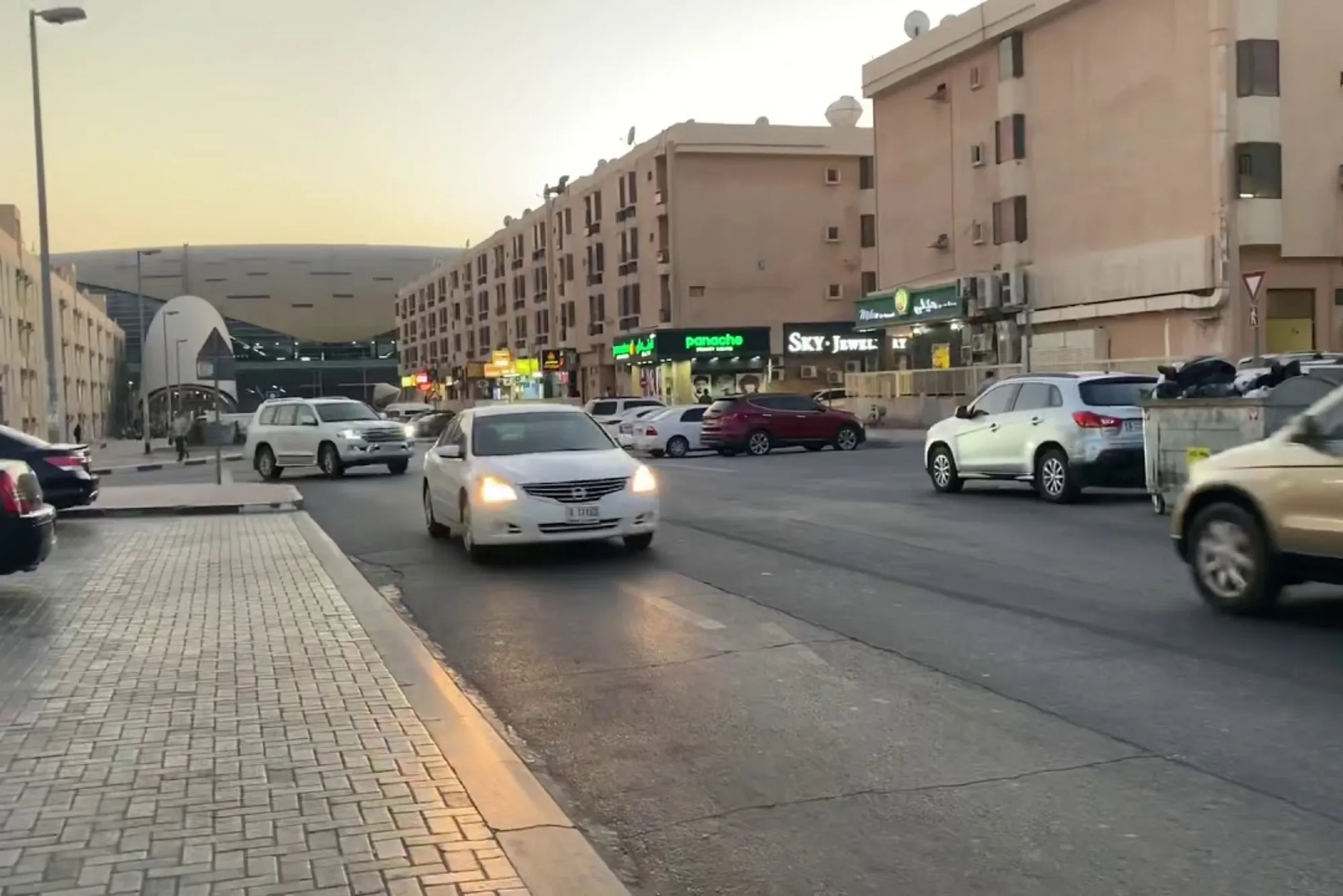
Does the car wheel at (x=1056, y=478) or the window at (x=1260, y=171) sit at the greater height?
the window at (x=1260, y=171)

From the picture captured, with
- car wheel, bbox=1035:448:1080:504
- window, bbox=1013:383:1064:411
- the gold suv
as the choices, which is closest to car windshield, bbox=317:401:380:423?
window, bbox=1013:383:1064:411

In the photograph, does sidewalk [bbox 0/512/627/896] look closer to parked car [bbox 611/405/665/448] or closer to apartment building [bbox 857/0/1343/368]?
apartment building [bbox 857/0/1343/368]

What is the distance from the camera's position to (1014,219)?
39.0 meters

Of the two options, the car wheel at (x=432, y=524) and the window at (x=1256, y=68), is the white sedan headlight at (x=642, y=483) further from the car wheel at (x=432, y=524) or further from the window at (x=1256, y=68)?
the window at (x=1256, y=68)

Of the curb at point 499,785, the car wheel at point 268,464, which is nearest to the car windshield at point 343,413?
the car wheel at point 268,464

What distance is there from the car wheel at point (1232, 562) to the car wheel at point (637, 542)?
5.71m

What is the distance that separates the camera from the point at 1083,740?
606 cm

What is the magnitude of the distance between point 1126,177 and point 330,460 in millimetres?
21534

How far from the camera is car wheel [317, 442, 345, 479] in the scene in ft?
94.7

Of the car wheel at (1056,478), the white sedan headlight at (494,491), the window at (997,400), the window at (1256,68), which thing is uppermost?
the window at (1256,68)

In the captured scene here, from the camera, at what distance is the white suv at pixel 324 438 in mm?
28906

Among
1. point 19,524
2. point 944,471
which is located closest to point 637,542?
point 19,524

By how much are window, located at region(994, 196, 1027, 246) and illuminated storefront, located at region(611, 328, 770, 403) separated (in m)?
19.8

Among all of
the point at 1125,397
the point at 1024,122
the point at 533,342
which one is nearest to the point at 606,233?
the point at 533,342
